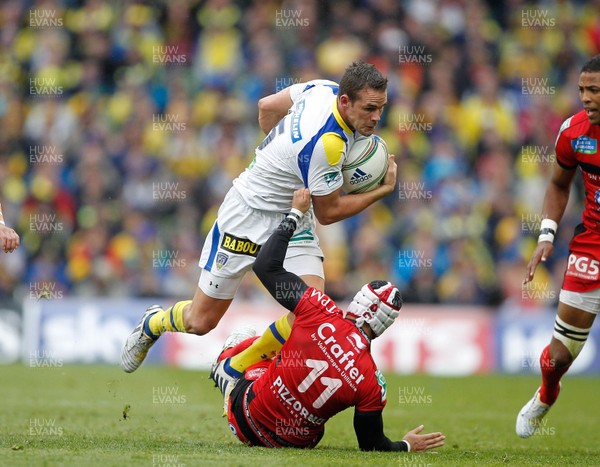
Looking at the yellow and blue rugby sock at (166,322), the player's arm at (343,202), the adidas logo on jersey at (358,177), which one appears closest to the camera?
the player's arm at (343,202)

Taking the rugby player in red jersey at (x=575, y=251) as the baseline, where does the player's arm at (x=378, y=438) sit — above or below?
below

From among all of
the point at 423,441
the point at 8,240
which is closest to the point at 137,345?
the point at 8,240

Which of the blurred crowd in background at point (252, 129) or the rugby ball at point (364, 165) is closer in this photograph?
the rugby ball at point (364, 165)

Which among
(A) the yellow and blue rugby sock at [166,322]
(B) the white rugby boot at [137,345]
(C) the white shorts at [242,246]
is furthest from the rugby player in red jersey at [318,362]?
(B) the white rugby boot at [137,345]

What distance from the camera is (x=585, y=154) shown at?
8.19 m

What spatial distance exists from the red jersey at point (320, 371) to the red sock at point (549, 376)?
210cm

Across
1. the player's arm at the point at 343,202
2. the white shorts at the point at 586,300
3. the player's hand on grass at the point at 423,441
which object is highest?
the player's arm at the point at 343,202

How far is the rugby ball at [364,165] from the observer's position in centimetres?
820

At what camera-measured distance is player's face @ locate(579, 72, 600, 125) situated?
771cm

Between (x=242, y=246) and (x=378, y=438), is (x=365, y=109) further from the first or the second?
(x=378, y=438)

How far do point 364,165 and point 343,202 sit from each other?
0.39m

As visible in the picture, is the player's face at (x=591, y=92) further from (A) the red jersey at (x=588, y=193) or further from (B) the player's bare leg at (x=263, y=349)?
(B) the player's bare leg at (x=263, y=349)

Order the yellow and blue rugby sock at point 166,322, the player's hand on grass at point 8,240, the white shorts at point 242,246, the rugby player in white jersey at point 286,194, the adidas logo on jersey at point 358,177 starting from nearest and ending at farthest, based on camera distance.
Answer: the player's hand on grass at point 8,240 < the rugby player in white jersey at point 286,194 < the adidas logo on jersey at point 358,177 < the white shorts at point 242,246 < the yellow and blue rugby sock at point 166,322

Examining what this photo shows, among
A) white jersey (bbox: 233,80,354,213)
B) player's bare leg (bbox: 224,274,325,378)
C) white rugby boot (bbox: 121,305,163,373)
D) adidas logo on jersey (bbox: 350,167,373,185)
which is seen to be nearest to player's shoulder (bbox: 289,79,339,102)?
white jersey (bbox: 233,80,354,213)
